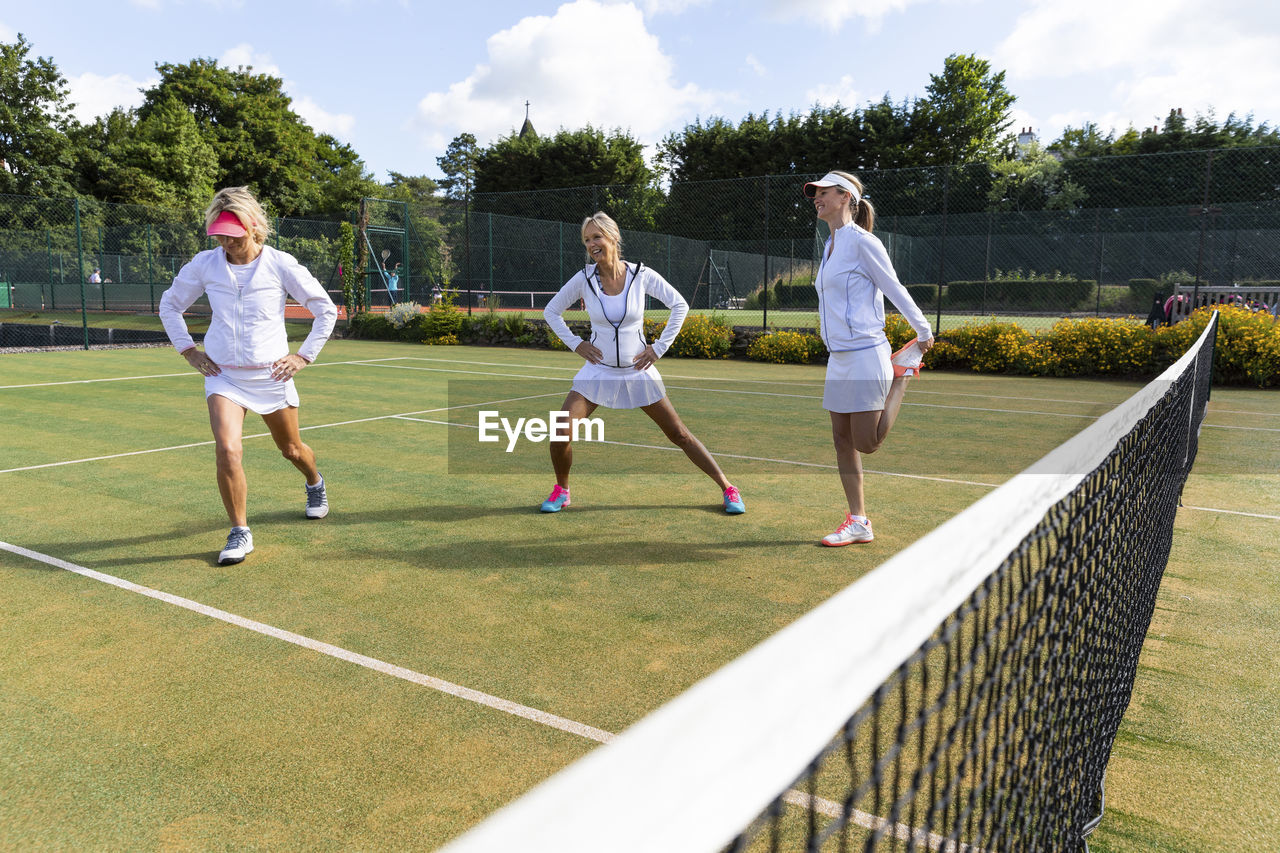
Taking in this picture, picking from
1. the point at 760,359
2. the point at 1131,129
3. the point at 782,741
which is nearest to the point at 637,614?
the point at 782,741

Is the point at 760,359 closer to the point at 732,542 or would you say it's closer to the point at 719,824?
the point at 732,542

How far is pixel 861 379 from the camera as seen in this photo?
15.9ft

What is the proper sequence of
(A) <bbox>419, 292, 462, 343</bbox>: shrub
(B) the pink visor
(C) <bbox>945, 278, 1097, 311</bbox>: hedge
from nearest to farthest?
(B) the pink visor, (C) <bbox>945, 278, 1097, 311</bbox>: hedge, (A) <bbox>419, 292, 462, 343</bbox>: shrub

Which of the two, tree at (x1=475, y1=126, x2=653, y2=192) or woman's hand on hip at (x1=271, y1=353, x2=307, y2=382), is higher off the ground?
tree at (x1=475, y1=126, x2=653, y2=192)

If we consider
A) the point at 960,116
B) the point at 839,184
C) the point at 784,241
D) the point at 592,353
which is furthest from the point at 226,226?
the point at 960,116

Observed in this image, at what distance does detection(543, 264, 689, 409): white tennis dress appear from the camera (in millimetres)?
5582

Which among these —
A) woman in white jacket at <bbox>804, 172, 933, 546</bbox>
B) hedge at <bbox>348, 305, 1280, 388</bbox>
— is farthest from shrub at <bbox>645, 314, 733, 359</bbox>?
woman in white jacket at <bbox>804, 172, 933, 546</bbox>

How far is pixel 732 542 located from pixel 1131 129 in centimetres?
5718

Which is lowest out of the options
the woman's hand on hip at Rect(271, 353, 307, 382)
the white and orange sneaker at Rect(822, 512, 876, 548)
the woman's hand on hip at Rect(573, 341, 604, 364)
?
the white and orange sneaker at Rect(822, 512, 876, 548)

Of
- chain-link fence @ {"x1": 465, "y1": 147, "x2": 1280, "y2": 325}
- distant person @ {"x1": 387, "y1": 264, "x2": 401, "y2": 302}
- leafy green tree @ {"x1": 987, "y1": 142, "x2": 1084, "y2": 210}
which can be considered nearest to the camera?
chain-link fence @ {"x1": 465, "y1": 147, "x2": 1280, "y2": 325}

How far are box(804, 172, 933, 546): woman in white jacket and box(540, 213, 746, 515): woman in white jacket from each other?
1.10 m

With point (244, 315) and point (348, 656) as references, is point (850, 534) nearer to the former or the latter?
point (348, 656)

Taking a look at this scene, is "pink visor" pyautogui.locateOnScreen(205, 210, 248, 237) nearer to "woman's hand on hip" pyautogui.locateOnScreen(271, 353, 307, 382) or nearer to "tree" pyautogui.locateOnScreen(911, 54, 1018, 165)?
"woman's hand on hip" pyautogui.locateOnScreen(271, 353, 307, 382)

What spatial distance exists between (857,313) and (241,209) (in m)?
3.42
